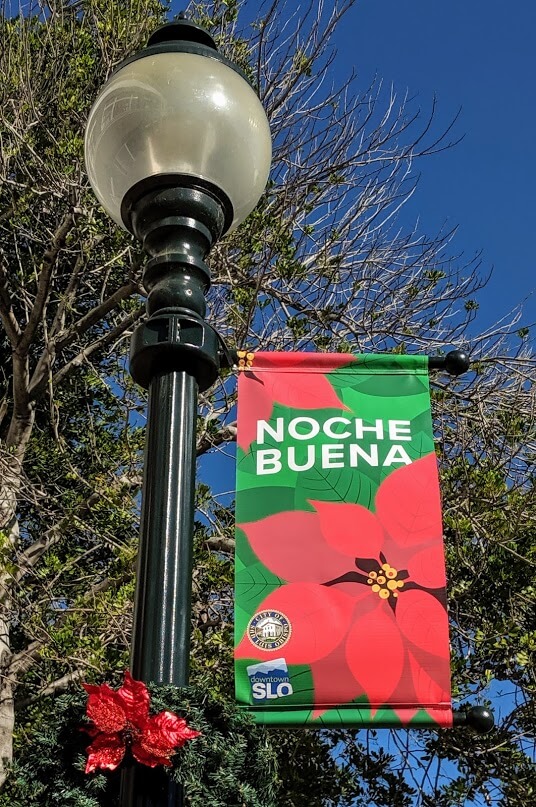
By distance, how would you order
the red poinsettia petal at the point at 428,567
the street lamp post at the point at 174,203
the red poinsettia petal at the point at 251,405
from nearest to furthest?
1. the street lamp post at the point at 174,203
2. the red poinsettia petal at the point at 428,567
3. the red poinsettia petal at the point at 251,405

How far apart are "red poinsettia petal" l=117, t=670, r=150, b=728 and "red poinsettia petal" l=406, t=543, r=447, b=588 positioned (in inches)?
59.6

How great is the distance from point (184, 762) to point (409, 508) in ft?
5.39

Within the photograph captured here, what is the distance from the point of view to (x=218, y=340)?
285 centimetres

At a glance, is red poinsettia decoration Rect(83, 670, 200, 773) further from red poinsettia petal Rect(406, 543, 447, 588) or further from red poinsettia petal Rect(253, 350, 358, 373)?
red poinsettia petal Rect(253, 350, 358, 373)

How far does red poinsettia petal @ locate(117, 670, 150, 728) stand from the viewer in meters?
2.08

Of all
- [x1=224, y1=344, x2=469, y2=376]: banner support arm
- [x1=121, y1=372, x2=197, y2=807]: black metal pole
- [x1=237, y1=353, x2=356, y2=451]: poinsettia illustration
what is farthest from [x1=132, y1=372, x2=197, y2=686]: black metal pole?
[x1=237, y1=353, x2=356, y2=451]: poinsettia illustration

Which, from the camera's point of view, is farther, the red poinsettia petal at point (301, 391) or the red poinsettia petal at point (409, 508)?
the red poinsettia petal at point (301, 391)

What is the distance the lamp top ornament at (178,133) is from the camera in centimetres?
298

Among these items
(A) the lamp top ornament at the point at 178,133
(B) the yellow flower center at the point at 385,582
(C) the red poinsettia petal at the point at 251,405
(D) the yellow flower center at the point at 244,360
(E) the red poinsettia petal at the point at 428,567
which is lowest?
(B) the yellow flower center at the point at 385,582

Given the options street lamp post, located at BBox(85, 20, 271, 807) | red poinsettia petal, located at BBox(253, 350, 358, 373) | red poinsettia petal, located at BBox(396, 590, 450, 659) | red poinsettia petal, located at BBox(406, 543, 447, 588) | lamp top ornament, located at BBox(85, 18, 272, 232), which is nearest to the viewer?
street lamp post, located at BBox(85, 20, 271, 807)

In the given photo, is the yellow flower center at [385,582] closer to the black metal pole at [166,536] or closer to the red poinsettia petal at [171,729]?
the black metal pole at [166,536]

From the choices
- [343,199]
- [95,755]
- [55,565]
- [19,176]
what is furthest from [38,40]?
[95,755]

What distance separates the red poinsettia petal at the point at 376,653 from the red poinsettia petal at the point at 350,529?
22 centimetres

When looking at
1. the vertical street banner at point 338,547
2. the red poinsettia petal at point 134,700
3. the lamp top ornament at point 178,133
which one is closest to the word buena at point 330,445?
the vertical street banner at point 338,547
